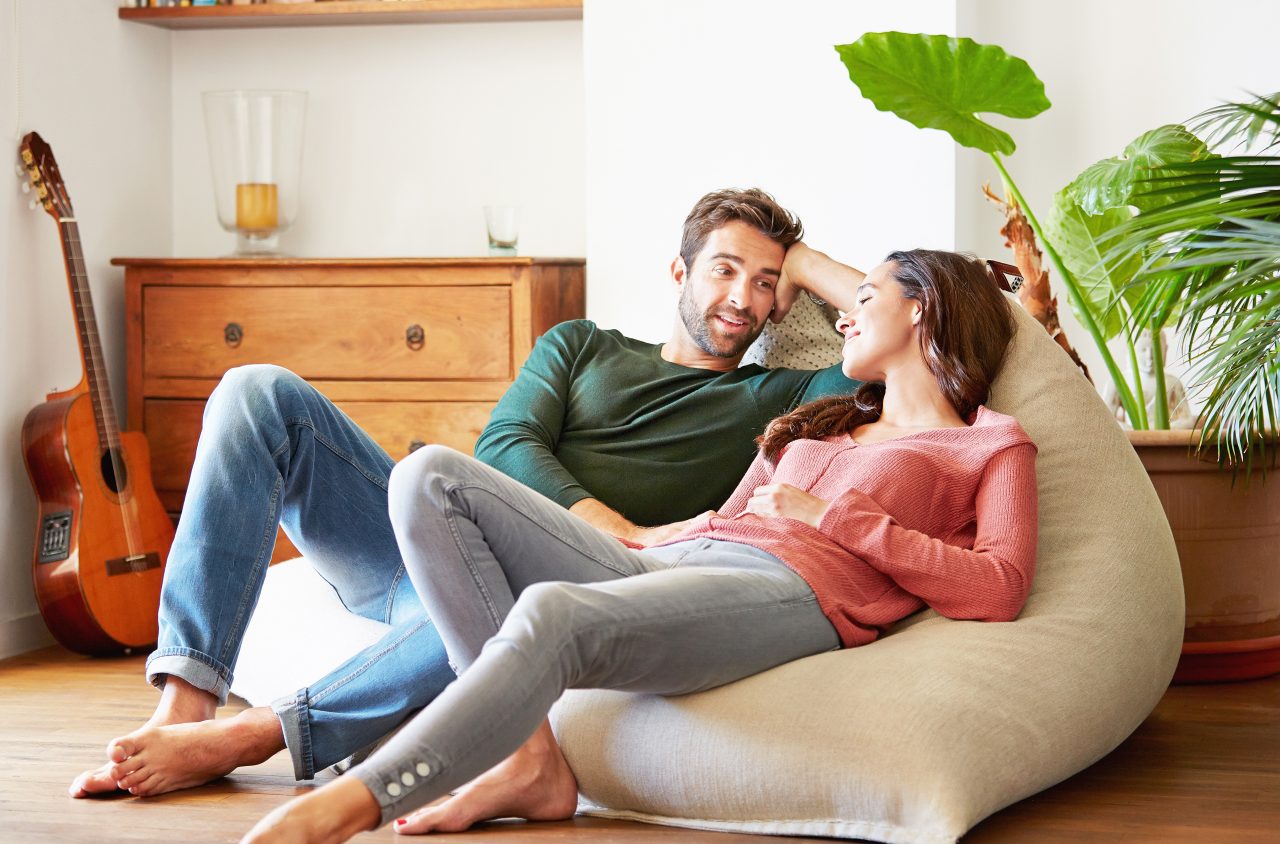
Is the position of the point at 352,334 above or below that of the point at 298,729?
above

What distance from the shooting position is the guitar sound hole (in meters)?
3.33

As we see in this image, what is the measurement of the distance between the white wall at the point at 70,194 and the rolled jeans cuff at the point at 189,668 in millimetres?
1666

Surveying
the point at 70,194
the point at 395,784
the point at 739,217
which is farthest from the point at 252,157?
the point at 395,784

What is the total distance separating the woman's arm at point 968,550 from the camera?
6.02 feet

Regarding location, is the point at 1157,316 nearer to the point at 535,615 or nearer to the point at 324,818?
the point at 535,615

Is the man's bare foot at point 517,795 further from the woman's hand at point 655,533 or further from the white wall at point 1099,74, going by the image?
the white wall at point 1099,74

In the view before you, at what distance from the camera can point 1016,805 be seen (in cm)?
191

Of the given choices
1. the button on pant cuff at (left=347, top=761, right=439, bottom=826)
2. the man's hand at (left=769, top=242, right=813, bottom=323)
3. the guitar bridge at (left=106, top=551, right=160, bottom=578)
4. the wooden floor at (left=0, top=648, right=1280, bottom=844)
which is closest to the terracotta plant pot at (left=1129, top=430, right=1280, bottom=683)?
the wooden floor at (left=0, top=648, right=1280, bottom=844)

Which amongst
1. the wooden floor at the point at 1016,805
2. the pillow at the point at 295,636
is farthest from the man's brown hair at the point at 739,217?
the wooden floor at the point at 1016,805

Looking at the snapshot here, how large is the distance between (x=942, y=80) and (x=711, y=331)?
0.81 m

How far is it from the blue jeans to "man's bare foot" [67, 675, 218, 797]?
0.02m

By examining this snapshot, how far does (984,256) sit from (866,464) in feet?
6.32

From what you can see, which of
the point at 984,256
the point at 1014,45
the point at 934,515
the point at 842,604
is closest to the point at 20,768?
the point at 842,604

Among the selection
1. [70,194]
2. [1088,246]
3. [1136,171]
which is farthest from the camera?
[70,194]
